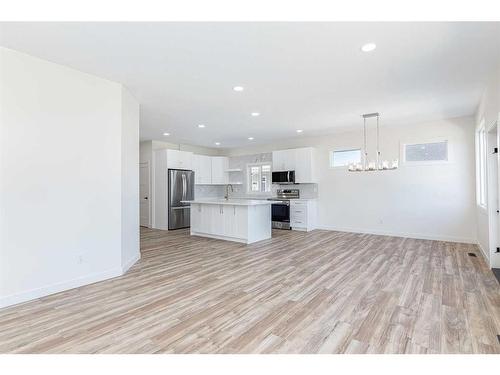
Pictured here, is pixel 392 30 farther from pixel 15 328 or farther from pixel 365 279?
pixel 15 328

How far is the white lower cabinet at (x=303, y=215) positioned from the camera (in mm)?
7332

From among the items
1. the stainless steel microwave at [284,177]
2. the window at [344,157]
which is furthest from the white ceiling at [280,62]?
the stainless steel microwave at [284,177]

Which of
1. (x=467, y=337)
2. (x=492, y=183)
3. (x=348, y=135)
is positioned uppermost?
(x=348, y=135)

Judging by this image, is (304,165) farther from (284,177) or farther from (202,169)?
(202,169)

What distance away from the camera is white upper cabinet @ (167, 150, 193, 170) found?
7.80 m

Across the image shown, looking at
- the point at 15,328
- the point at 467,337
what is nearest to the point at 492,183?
the point at 467,337

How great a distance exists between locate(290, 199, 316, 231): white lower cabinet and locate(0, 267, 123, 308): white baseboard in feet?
16.2

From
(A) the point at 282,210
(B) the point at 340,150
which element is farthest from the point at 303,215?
(B) the point at 340,150

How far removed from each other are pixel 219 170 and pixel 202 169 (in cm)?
72

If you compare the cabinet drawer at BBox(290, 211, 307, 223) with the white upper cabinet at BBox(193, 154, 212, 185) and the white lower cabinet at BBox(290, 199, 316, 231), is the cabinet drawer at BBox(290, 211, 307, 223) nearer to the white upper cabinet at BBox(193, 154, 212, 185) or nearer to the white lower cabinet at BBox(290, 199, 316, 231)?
the white lower cabinet at BBox(290, 199, 316, 231)

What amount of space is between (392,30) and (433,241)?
5.05 meters

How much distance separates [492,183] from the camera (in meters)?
4.08

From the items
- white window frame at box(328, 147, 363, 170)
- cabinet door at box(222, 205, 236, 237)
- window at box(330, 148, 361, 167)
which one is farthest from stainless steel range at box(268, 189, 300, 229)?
cabinet door at box(222, 205, 236, 237)

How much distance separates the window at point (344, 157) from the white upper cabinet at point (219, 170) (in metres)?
3.92
